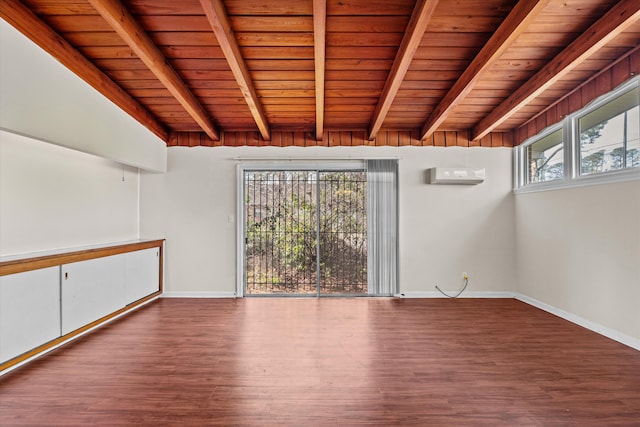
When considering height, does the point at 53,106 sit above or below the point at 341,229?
above

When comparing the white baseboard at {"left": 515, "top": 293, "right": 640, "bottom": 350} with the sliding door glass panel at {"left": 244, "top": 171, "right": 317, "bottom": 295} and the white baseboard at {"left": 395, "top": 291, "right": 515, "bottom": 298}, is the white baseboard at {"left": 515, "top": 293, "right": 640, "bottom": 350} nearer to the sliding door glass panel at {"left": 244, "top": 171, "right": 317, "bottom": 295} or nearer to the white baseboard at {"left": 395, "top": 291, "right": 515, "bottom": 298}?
the white baseboard at {"left": 395, "top": 291, "right": 515, "bottom": 298}

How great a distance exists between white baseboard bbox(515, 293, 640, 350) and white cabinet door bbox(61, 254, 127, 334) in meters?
5.00

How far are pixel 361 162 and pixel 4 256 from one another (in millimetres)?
3874

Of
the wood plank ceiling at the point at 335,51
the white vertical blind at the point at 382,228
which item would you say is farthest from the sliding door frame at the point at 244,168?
the wood plank ceiling at the point at 335,51

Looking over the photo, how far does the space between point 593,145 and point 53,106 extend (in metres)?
4.99

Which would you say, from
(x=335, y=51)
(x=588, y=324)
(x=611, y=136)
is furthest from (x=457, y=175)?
(x=335, y=51)

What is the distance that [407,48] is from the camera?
8.05ft

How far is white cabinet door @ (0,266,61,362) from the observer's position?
2369 mm

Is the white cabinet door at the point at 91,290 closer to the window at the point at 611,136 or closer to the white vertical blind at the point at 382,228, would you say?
the white vertical blind at the point at 382,228

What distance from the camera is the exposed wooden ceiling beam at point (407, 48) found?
82.3 inches

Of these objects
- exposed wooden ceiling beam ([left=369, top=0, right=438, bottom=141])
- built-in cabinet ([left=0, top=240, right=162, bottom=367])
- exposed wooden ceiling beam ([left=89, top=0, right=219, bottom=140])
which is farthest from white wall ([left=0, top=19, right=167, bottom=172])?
exposed wooden ceiling beam ([left=369, top=0, right=438, bottom=141])

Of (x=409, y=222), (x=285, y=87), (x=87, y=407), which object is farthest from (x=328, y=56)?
(x=87, y=407)

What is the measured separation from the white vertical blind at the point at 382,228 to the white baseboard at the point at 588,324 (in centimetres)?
175

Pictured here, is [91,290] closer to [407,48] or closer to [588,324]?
[407,48]
